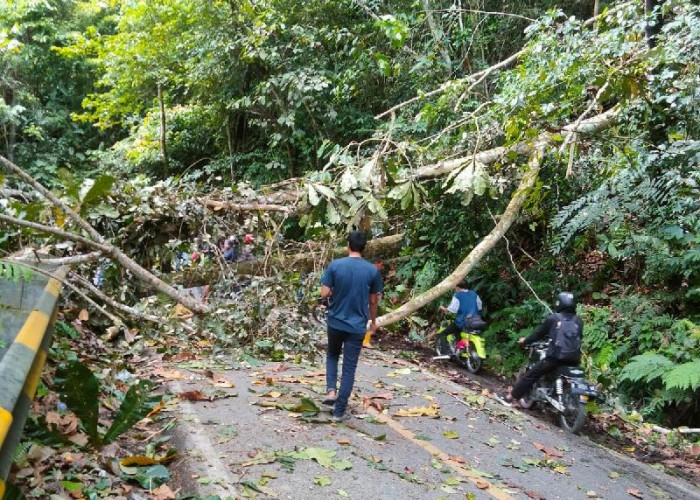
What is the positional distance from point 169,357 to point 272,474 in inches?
139

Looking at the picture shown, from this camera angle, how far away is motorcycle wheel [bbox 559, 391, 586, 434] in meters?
6.91

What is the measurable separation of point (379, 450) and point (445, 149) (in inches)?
283

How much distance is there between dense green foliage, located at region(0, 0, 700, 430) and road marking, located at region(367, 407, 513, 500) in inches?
100.0

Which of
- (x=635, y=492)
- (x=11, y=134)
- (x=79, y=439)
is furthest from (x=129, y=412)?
(x=11, y=134)

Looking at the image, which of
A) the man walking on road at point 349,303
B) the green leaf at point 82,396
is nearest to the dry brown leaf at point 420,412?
the man walking on road at point 349,303

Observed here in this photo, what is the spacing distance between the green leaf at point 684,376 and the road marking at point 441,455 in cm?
349

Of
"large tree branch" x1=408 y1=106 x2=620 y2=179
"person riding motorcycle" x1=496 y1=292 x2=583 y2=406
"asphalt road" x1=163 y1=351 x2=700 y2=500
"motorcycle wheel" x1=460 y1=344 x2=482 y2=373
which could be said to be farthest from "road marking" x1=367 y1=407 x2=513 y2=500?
"large tree branch" x1=408 y1=106 x2=620 y2=179

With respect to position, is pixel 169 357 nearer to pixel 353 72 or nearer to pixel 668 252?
pixel 668 252

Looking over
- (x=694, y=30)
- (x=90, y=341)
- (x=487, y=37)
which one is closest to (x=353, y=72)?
(x=487, y=37)

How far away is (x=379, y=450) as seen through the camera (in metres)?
4.93

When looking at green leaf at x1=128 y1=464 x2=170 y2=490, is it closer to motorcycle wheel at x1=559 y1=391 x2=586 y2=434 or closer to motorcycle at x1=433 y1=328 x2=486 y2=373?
motorcycle wheel at x1=559 y1=391 x2=586 y2=434

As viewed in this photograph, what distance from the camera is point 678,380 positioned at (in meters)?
7.04

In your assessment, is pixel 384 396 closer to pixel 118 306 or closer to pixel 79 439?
pixel 118 306

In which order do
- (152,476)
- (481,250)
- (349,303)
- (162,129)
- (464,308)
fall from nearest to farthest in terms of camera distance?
(152,476) < (349,303) < (481,250) < (464,308) < (162,129)
